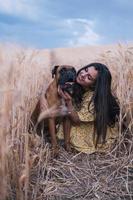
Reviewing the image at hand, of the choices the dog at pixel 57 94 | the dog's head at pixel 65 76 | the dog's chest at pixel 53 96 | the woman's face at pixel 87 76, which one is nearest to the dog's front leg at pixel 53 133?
the dog at pixel 57 94

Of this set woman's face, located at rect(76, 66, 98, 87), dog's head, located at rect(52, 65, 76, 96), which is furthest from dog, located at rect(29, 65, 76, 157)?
woman's face, located at rect(76, 66, 98, 87)

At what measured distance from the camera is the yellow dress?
380cm

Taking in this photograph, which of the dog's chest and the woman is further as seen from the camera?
the woman

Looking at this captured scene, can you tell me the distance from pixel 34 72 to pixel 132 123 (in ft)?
4.47

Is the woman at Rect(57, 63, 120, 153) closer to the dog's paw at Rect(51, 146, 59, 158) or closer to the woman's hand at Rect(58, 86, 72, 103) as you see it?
the woman's hand at Rect(58, 86, 72, 103)

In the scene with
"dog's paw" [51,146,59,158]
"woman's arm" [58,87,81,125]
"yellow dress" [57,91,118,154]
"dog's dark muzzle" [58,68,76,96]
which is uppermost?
"dog's dark muzzle" [58,68,76,96]

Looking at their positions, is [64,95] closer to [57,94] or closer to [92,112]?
[57,94]

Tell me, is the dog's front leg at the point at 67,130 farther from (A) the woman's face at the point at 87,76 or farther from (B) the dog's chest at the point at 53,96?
(A) the woman's face at the point at 87,76

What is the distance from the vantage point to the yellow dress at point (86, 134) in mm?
3803

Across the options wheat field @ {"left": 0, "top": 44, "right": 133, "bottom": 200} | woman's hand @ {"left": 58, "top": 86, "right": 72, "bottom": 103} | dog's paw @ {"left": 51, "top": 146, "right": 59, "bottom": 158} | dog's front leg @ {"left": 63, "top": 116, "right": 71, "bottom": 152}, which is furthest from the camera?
dog's front leg @ {"left": 63, "top": 116, "right": 71, "bottom": 152}

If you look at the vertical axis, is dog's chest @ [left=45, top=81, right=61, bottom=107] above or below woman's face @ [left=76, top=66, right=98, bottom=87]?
below

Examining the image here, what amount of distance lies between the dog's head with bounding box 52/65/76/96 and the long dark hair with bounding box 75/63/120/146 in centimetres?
21

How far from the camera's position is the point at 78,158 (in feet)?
12.0

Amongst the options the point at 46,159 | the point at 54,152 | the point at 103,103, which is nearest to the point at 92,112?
the point at 103,103
